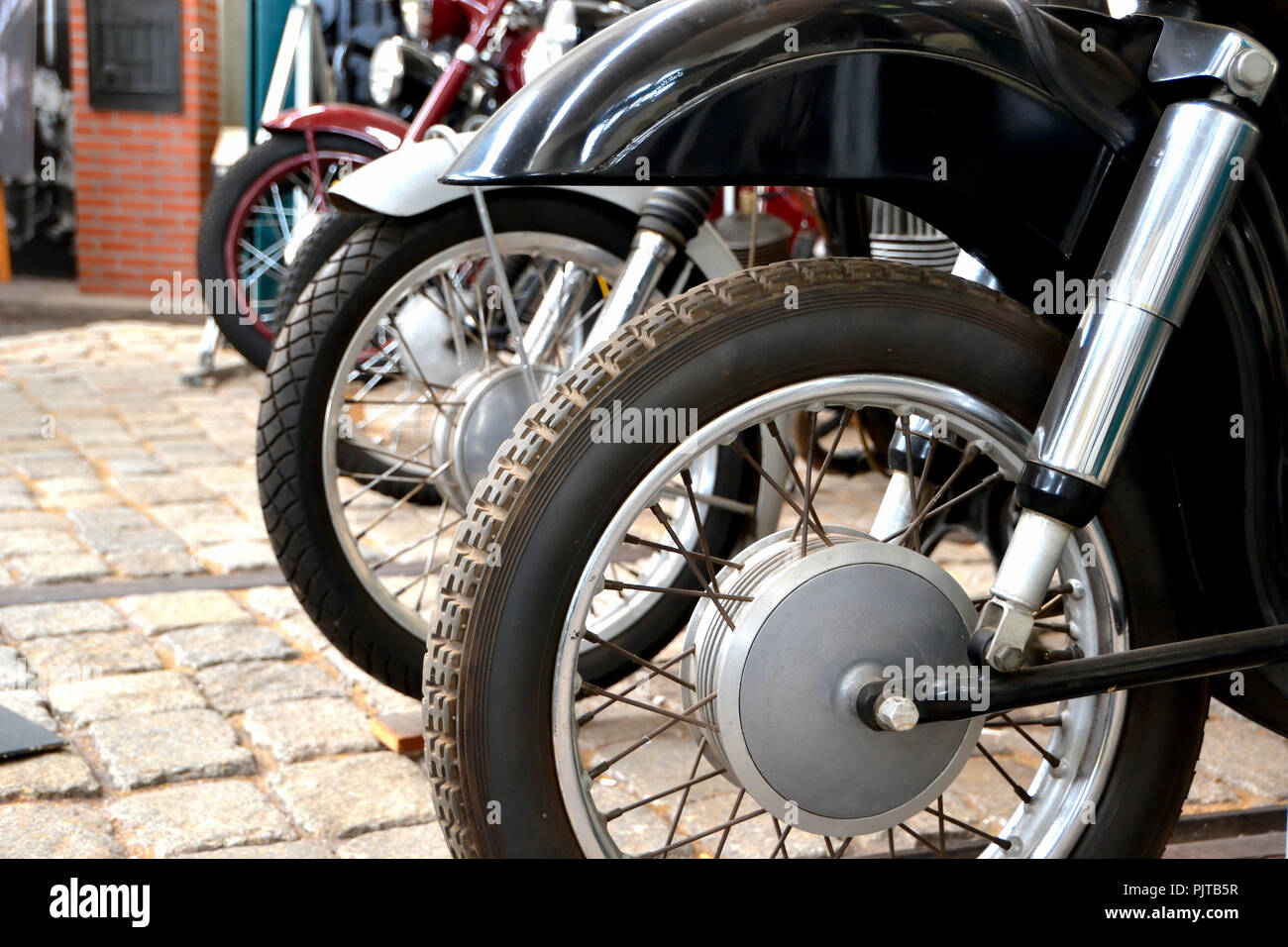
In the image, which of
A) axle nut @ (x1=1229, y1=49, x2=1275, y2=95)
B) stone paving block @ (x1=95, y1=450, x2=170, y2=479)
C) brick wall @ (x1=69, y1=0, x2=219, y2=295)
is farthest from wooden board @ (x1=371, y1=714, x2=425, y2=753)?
brick wall @ (x1=69, y1=0, x2=219, y2=295)

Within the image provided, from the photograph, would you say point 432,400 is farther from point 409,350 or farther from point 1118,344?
point 1118,344

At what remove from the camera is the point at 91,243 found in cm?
927

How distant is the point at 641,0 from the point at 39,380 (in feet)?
12.6

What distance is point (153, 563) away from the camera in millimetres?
3641

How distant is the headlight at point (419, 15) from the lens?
19.8ft

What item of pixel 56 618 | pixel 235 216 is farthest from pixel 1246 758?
pixel 235 216

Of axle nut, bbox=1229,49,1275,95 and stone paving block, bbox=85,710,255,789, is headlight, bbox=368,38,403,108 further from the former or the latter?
axle nut, bbox=1229,49,1275,95

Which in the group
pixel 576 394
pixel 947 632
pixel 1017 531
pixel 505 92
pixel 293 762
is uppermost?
pixel 505 92

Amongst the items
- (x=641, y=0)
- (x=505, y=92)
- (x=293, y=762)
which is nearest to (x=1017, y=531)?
(x=293, y=762)

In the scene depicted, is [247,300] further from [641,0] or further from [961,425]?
[961,425]

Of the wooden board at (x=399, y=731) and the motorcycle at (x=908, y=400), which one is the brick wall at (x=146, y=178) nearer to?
the wooden board at (x=399, y=731)

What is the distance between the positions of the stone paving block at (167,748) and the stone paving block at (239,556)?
3.53 feet

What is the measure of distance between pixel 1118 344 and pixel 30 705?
6.83 feet

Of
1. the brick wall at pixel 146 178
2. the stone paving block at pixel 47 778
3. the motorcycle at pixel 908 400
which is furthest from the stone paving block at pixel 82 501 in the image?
the brick wall at pixel 146 178
